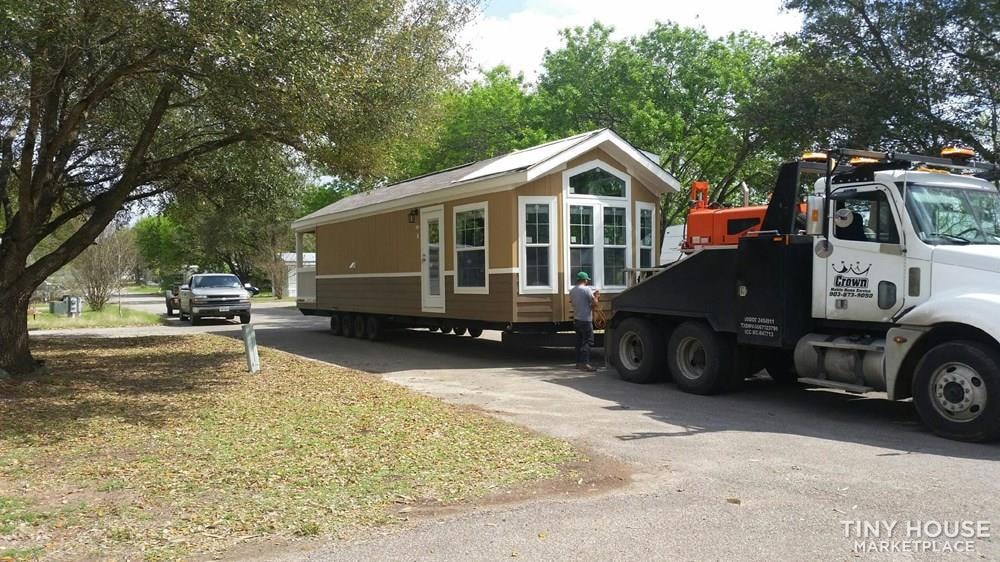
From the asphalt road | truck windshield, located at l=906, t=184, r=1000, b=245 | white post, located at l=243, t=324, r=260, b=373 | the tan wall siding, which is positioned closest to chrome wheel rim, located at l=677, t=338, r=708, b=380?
the asphalt road

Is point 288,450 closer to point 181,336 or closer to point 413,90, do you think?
point 413,90

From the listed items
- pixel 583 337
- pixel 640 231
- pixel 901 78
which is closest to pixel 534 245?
pixel 583 337

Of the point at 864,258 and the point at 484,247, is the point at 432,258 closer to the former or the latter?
the point at 484,247

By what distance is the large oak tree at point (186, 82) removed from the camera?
28.3 ft

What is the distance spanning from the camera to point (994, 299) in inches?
275

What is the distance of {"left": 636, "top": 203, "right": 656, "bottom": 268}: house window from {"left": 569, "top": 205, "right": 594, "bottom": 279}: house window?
3.89ft

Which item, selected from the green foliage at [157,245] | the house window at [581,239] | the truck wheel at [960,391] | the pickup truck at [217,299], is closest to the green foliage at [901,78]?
the house window at [581,239]

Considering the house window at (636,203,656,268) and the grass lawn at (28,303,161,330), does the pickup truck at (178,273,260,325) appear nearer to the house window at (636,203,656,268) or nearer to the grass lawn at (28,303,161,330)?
the grass lawn at (28,303,161,330)

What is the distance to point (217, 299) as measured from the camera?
25.6 metres

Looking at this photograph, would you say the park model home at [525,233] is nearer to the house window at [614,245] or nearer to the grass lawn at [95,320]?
the house window at [614,245]

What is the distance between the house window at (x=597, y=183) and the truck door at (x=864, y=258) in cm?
573

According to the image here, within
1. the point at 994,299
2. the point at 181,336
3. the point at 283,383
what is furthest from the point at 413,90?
the point at 181,336

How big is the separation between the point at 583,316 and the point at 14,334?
8495 mm

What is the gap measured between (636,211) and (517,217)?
2581mm
